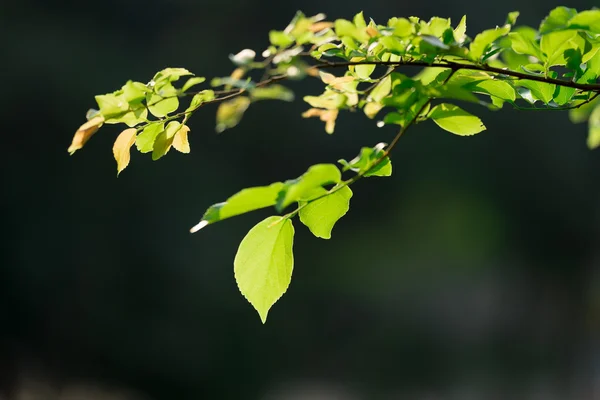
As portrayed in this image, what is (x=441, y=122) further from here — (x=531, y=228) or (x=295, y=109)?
(x=531, y=228)

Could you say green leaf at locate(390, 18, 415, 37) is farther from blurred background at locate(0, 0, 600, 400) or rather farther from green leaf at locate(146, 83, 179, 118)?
blurred background at locate(0, 0, 600, 400)

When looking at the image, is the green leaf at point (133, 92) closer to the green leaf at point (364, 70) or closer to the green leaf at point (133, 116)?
the green leaf at point (133, 116)

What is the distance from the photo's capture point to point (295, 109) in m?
2.97

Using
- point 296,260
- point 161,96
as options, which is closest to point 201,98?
point 161,96

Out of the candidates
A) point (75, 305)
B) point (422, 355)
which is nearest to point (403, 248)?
point (422, 355)

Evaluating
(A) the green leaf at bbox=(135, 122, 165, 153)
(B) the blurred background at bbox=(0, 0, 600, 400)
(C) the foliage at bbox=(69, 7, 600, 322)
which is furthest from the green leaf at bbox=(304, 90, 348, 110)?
(B) the blurred background at bbox=(0, 0, 600, 400)

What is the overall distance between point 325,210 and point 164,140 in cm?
11

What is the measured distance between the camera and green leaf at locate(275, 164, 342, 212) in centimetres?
29

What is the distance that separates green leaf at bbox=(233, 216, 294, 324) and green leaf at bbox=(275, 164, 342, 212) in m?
0.07

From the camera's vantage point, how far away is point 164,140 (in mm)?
395

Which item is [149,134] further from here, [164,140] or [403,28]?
[403,28]

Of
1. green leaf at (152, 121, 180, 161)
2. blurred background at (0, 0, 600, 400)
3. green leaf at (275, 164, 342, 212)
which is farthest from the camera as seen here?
blurred background at (0, 0, 600, 400)

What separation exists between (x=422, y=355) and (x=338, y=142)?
3.62 ft

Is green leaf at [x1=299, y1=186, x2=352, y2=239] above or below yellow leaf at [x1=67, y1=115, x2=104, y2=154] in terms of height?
below
